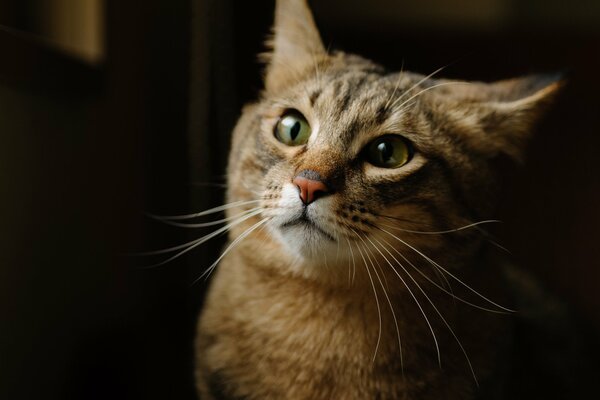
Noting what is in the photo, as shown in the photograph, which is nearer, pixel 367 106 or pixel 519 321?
pixel 367 106

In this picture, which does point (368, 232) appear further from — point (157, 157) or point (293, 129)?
point (157, 157)

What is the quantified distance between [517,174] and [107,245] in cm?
88

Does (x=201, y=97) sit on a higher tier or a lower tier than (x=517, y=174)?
→ higher

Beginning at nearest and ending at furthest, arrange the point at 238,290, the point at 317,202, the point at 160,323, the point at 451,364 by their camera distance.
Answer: the point at 317,202, the point at 451,364, the point at 238,290, the point at 160,323

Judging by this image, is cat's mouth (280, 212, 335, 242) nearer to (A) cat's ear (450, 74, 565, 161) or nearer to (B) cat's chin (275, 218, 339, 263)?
(B) cat's chin (275, 218, 339, 263)

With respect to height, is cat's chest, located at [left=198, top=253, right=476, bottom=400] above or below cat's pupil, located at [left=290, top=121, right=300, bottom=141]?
below

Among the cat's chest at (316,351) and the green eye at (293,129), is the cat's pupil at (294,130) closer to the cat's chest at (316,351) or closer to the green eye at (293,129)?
the green eye at (293,129)

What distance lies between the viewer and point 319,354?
0.88 meters

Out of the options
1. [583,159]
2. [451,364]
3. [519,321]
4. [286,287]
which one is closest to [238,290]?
[286,287]

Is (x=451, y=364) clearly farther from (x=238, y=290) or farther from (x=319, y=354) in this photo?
(x=238, y=290)

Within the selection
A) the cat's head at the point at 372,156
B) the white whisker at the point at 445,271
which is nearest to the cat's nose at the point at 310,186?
the cat's head at the point at 372,156

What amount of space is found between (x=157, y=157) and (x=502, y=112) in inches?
26.8

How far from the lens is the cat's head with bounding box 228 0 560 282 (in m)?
0.79

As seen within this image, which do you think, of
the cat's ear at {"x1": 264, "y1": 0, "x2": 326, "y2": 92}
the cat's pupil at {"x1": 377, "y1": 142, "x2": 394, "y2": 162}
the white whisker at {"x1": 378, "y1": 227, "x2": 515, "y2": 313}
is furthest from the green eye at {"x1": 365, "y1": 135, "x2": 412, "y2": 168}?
the cat's ear at {"x1": 264, "y1": 0, "x2": 326, "y2": 92}
